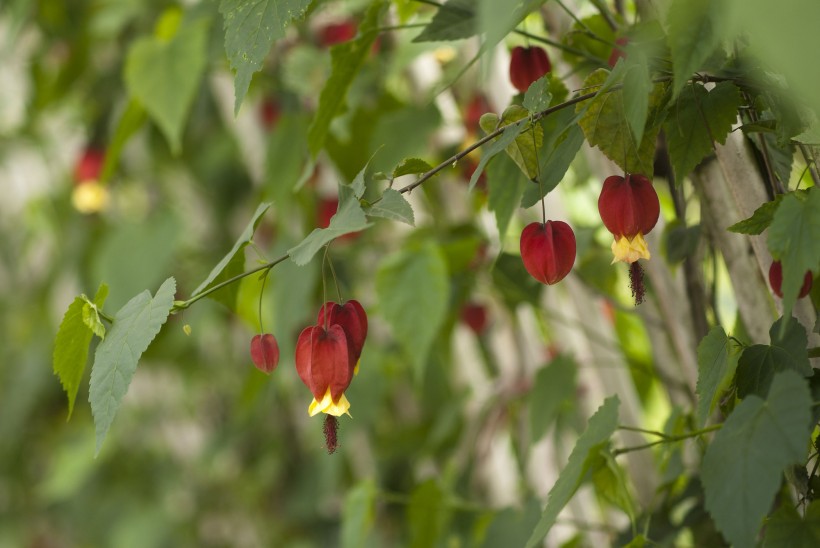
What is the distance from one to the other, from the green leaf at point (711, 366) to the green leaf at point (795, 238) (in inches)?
2.5

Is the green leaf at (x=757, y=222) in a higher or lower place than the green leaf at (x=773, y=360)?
higher

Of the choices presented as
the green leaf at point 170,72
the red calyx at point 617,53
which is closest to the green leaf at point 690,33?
the red calyx at point 617,53

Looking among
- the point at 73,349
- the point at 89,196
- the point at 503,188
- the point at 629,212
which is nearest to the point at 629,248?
the point at 629,212

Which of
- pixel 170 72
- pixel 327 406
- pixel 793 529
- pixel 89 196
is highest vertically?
pixel 89 196

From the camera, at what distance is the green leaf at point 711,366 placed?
400mm

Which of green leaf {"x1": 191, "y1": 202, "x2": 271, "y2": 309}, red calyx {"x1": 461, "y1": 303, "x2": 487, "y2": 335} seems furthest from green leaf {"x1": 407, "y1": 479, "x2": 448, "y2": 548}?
green leaf {"x1": 191, "y1": 202, "x2": 271, "y2": 309}

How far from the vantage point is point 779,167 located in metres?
0.44

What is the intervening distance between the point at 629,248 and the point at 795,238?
8 centimetres

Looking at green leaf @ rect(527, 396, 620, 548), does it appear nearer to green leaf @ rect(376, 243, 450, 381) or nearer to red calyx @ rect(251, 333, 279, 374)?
red calyx @ rect(251, 333, 279, 374)

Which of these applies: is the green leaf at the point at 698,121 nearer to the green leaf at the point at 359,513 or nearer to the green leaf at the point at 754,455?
the green leaf at the point at 754,455

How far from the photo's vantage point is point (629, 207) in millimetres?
415

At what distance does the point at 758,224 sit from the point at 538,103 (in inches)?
4.1

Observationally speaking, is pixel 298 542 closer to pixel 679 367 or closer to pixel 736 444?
pixel 679 367

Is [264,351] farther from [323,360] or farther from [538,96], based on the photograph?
[538,96]
